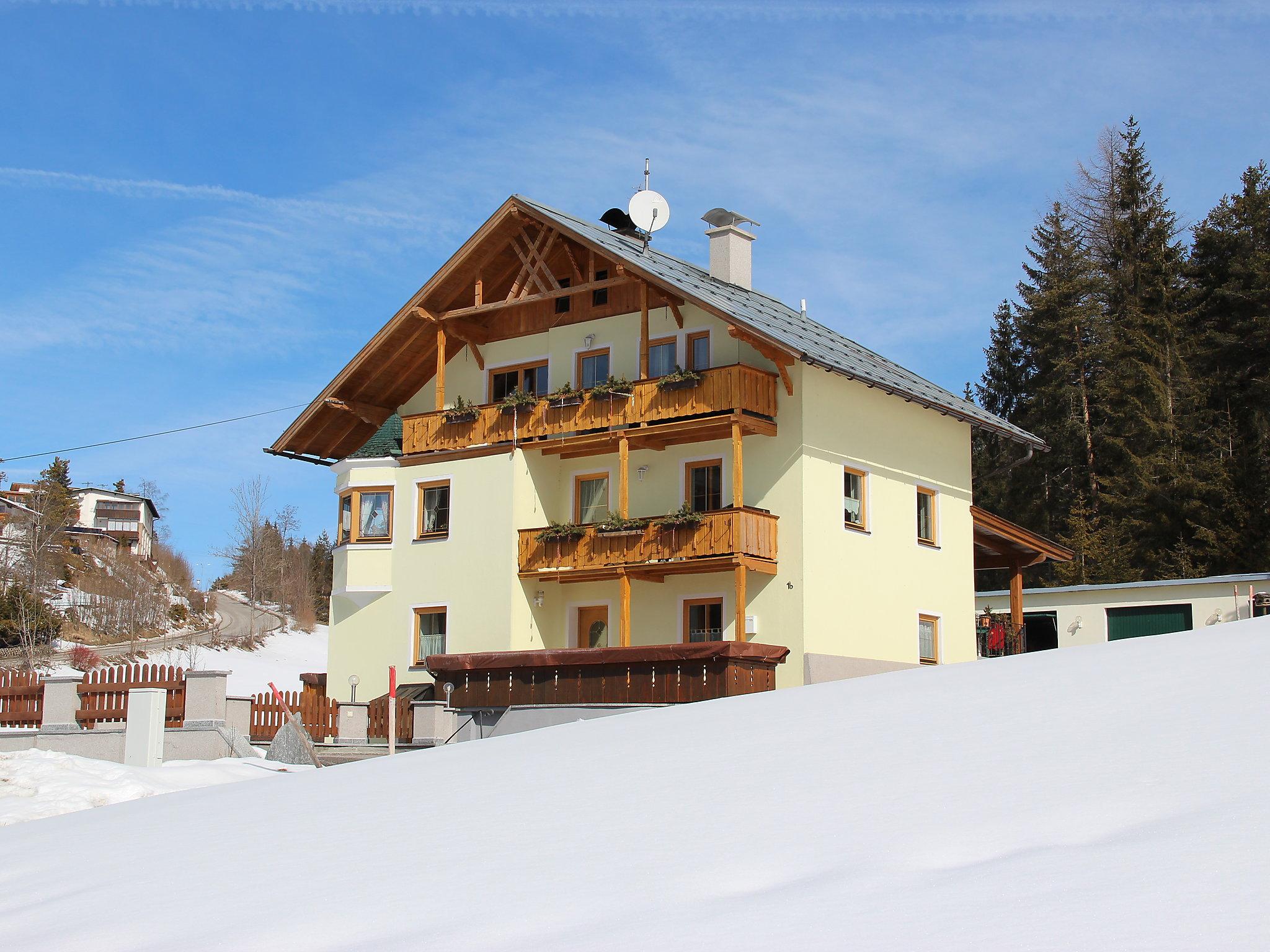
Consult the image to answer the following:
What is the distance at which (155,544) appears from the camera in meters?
74.8

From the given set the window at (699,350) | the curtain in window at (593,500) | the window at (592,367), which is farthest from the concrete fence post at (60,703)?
the window at (699,350)

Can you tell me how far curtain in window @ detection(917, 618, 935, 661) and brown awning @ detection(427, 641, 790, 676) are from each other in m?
4.99

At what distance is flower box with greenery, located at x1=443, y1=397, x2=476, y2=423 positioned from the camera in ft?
95.4

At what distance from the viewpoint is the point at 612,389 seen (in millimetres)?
26922

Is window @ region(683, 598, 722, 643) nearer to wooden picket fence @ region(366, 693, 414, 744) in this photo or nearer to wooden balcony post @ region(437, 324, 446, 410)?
wooden picket fence @ region(366, 693, 414, 744)

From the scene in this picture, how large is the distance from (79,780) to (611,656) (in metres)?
8.86

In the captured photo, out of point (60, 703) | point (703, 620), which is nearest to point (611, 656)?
point (703, 620)

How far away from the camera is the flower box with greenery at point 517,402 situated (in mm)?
28281

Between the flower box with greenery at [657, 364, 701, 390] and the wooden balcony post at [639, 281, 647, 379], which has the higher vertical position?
the wooden balcony post at [639, 281, 647, 379]

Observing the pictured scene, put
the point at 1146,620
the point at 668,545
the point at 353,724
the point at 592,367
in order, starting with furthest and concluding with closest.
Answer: the point at 1146,620
the point at 592,367
the point at 668,545
the point at 353,724

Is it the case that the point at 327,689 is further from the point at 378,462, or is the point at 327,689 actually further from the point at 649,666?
the point at 649,666

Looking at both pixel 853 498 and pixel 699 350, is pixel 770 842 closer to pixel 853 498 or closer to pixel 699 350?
pixel 853 498

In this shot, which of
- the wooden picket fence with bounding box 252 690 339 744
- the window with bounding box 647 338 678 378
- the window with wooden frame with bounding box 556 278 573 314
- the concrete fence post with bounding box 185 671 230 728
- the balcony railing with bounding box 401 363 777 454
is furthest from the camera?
the window with wooden frame with bounding box 556 278 573 314

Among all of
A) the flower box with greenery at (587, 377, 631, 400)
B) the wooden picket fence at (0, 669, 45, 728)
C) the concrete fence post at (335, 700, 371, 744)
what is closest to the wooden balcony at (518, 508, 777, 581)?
the flower box with greenery at (587, 377, 631, 400)
